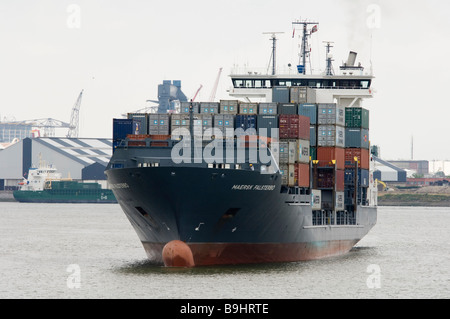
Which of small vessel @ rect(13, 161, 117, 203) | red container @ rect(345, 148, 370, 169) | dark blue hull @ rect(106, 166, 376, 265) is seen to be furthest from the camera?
small vessel @ rect(13, 161, 117, 203)

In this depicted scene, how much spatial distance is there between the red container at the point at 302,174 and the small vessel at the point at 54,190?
450 feet

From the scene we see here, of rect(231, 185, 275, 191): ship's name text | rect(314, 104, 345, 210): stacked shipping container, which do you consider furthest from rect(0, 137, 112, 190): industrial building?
rect(231, 185, 275, 191): ship's name text

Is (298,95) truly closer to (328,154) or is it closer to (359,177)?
(328,154)

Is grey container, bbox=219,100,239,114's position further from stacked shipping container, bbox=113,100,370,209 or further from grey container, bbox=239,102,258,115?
grey container, bbox=239,102,258,115

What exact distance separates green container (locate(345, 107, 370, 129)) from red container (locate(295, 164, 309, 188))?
253 inches

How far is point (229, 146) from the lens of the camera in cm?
4516

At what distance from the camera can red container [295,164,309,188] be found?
48.6 m

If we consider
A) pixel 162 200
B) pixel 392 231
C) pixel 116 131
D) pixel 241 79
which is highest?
pixel 241 79

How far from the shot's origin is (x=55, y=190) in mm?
184875
